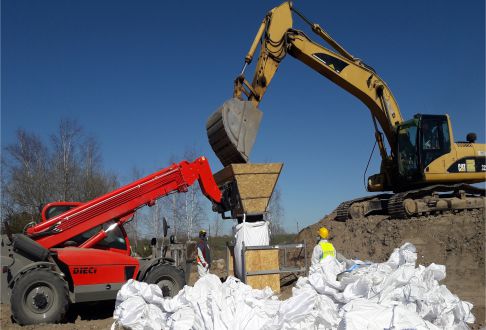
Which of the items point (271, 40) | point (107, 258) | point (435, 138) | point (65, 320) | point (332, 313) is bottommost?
point (65, 320)

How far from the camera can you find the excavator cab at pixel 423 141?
12.9 m

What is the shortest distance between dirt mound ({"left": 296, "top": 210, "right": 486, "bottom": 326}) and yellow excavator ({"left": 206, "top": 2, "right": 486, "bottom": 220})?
26.9 inches

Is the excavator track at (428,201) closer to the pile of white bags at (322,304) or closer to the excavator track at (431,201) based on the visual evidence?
the excavator track at (431,201)

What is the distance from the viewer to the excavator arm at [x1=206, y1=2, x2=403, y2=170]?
31.8ft

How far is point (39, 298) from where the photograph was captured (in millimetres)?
6852

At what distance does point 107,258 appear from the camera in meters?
7.61

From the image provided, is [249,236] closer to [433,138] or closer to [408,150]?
[408,150]

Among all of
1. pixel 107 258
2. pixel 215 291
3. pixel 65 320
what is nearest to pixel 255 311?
Answer: pixel 215 291

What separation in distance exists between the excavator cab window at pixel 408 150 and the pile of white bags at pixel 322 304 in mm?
7725

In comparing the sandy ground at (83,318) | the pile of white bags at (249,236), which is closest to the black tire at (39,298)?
the sandy ground at (83,318)

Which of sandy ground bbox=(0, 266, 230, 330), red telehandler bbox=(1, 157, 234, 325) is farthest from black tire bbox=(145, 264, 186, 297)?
sandy ground bbox=(0, 266, 230, 330)

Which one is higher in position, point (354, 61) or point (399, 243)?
point (354, 61)

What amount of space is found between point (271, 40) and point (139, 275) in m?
6.73

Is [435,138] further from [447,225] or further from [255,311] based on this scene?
[255,311]
